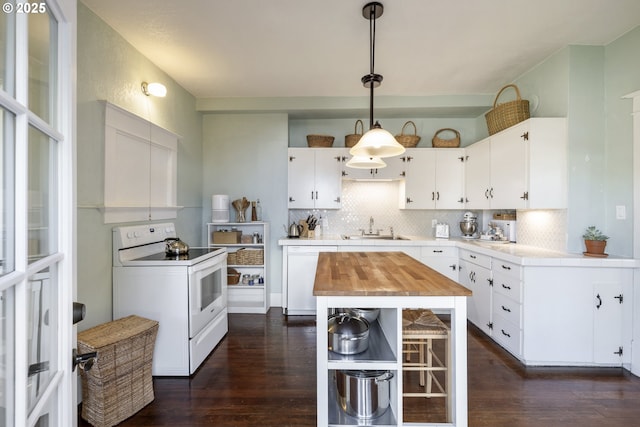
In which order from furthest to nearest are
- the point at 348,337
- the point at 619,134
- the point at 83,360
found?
the point at 619,134 < the point at 348,337 < the point at 83,360

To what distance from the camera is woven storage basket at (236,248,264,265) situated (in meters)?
3.99

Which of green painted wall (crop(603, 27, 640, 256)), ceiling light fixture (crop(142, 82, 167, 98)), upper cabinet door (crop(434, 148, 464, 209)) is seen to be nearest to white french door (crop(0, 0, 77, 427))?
ceiling light fixture (crop(142, 82, 167, 98))

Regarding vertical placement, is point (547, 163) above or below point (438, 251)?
above

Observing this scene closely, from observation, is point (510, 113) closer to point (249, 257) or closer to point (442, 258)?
point (442, 258)

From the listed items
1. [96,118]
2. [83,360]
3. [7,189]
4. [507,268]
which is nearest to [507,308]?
[507,268]

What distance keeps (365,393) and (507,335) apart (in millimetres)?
1802

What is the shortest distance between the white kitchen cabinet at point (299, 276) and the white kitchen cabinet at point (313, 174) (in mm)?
648

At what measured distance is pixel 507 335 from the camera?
2.80 metres

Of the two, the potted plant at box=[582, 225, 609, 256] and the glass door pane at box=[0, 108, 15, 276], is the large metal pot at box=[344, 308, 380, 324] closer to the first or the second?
the glass door pane at box=[0, 108, 15, 276]

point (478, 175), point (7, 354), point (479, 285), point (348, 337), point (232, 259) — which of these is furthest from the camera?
point (232, 259)

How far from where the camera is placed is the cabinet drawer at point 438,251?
380cm

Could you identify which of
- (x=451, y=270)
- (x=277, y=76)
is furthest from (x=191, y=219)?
(x=451, y=270)

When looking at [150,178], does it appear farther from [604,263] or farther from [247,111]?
[604,263]

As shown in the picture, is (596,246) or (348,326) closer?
(348,326)
